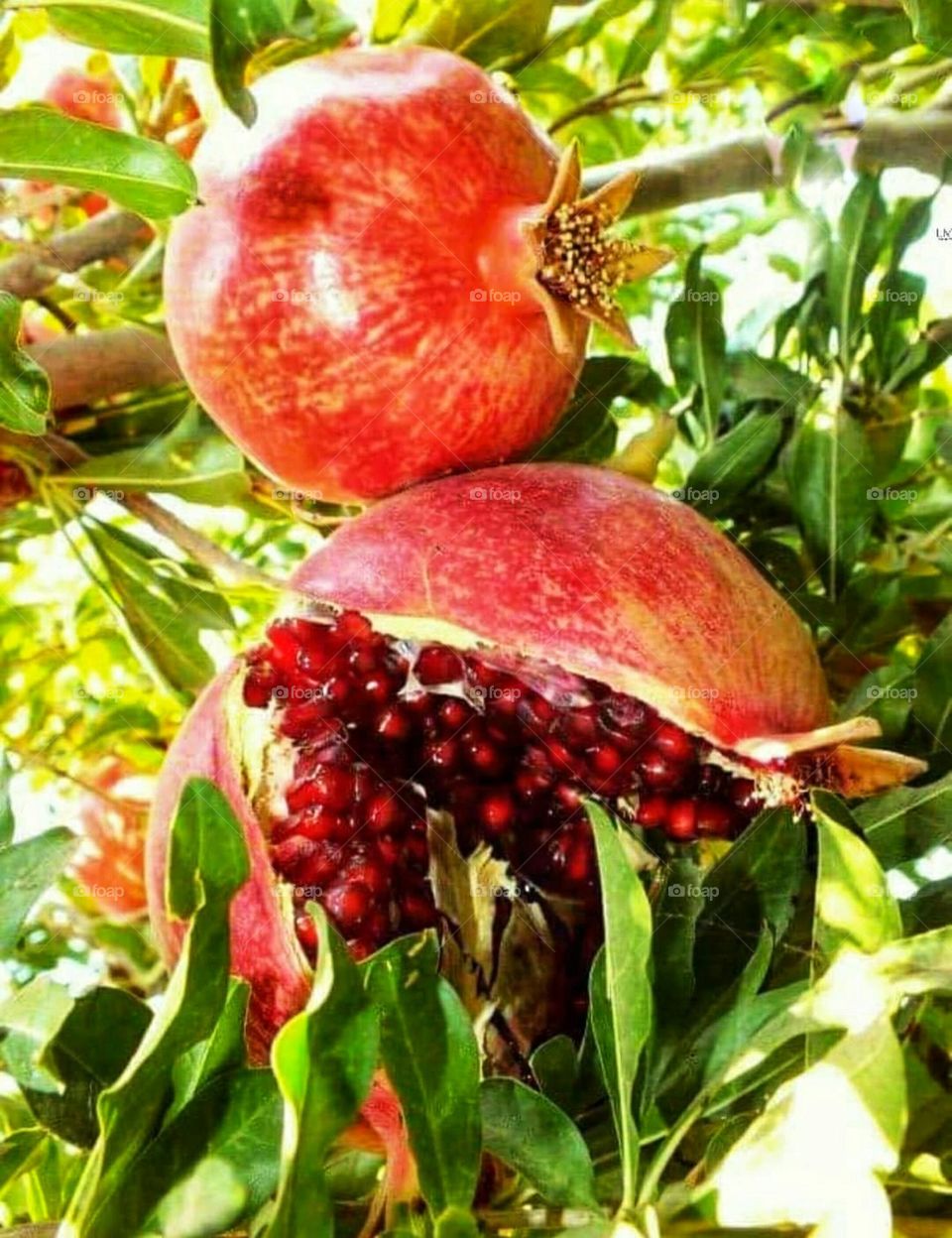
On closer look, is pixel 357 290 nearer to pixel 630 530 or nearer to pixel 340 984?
pixel 630 530

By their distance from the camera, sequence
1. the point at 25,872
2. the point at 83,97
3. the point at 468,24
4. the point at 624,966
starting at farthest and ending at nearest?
1. the point at 83,97
2. the point at 468,24
3. the point at 25,872
4. the point at 624,966

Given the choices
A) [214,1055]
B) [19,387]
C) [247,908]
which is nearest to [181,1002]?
[214,1055]

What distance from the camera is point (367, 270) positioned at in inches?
39.9

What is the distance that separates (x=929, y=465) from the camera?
156 centimetres

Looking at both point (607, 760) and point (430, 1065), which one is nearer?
point (430, 1065)

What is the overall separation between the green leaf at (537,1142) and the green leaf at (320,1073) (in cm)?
13

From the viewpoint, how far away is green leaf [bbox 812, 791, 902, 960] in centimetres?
73

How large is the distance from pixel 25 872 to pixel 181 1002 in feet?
0.76

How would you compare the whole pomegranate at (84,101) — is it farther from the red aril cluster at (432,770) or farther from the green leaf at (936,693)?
the green leaf at (936,693)

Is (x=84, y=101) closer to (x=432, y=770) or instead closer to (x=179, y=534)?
(x=179, y=534)

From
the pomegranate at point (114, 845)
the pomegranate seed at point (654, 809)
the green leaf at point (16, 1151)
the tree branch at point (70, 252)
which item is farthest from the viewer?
the pomegranate at point (114, 845)

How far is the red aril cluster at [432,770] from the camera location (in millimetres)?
1030

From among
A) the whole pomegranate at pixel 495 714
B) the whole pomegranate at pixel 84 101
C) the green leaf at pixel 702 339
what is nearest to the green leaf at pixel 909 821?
the whole pomegranate at pixel 495 714

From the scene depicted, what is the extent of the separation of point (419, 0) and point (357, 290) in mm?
365
